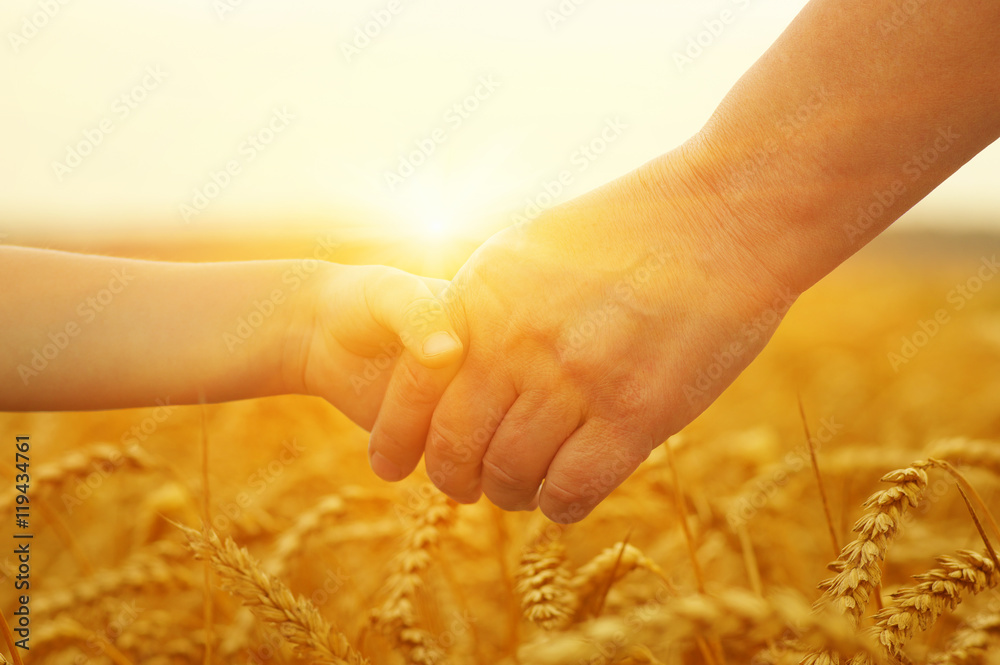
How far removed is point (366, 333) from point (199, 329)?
0.44 metres

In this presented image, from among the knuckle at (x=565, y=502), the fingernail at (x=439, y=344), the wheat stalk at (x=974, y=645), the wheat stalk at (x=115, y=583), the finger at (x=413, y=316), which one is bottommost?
the wheat stalk at (x=974, y=645)

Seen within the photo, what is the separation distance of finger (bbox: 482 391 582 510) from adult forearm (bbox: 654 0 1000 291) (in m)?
0.52

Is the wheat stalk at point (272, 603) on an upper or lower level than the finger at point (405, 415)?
lower

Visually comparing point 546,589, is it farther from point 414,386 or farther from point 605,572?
point 414,386

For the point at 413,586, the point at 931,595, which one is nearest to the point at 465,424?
the point at 413,586

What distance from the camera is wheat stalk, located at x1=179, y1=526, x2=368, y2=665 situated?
2.38 feet

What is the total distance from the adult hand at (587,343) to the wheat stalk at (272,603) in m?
0.63

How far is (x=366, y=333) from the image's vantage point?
1374mm

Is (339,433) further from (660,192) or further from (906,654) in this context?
(906,654)

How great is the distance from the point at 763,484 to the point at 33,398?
67.7 inches

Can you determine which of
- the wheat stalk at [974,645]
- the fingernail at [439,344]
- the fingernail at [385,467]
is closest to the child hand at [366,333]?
the fingernail at [439,344]

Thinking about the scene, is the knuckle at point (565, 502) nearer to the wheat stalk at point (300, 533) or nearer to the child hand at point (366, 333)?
the child hand at point (366, 333)

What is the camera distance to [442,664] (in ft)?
2.86

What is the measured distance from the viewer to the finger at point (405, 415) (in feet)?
4.42
